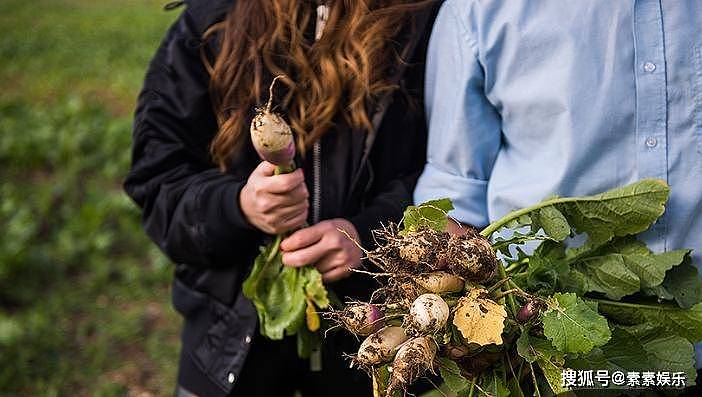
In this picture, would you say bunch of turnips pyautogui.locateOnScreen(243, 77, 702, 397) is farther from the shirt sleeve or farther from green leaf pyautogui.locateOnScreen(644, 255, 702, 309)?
the shirt sleeve

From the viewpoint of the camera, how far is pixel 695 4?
1.83 m

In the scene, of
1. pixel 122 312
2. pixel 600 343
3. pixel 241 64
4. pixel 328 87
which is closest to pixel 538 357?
pixel 600 343

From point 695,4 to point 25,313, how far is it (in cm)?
385

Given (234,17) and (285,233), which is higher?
(234,17)

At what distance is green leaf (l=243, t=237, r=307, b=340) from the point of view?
2.11 meters

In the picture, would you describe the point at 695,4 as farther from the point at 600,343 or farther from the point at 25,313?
the point at 25,313

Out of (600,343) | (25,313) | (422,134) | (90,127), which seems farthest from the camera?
(90,127)

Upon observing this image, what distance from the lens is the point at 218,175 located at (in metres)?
2.25

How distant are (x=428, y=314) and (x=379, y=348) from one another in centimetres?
12

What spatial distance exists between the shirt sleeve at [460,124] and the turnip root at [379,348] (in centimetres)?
43

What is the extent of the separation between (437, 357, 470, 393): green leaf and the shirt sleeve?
1.38ft

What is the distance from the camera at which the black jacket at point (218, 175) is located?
220 centimetres

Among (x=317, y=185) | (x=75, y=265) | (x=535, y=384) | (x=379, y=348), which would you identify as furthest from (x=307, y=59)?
(x=75, y=265)

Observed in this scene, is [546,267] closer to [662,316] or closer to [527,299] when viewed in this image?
[527,299]
